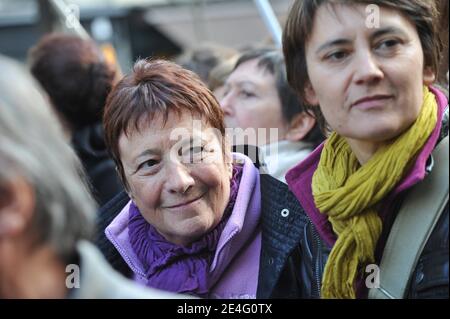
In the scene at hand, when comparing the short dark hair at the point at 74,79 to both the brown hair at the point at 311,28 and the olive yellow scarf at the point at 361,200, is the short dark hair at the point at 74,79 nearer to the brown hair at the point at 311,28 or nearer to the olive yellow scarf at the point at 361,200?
the brown hair at the point at 311,28

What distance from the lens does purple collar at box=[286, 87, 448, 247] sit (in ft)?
5.89

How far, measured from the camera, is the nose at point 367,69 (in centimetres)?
185

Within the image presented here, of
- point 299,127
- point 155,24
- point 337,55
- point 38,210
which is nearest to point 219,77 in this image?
point 299,127

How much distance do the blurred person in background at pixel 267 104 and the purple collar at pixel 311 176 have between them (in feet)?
2.72

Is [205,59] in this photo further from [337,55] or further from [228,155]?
[337,55]

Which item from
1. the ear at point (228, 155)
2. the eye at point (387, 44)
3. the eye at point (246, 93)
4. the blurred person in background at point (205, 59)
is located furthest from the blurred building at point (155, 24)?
the eye at point (387, 44)

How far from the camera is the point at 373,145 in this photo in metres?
1.94

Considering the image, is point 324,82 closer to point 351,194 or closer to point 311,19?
point 311,19

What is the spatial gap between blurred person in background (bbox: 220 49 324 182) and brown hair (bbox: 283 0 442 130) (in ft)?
2.60

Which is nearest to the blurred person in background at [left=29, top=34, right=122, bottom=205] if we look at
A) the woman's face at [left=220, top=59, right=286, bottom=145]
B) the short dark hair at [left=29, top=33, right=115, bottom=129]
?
the short dark hair at [left=29, top=33, right=115, bottom=129]

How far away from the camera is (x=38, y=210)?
4.51ft

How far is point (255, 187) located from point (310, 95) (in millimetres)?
345

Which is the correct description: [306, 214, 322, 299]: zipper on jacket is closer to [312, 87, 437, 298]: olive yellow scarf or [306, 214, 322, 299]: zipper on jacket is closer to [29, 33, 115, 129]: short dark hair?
[312, 87, 437, 298]: olive yellow scarf

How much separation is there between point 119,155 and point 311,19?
731 mm
